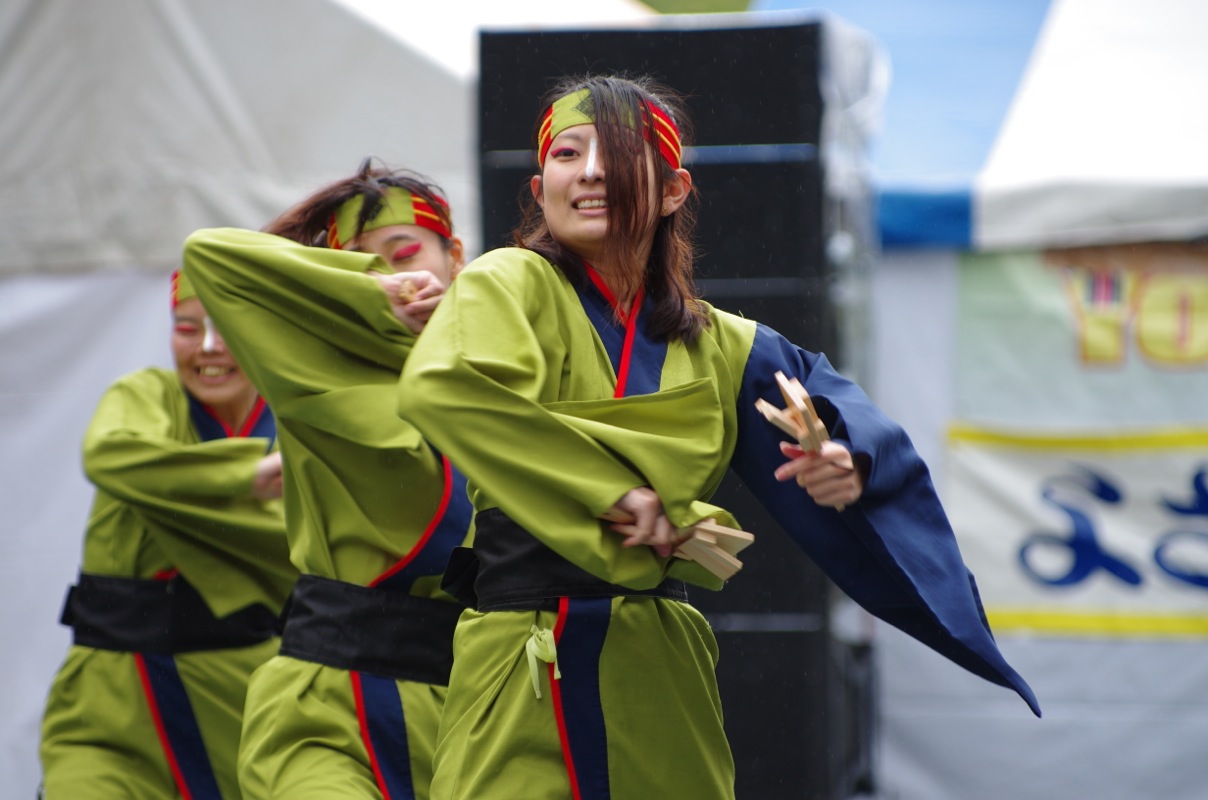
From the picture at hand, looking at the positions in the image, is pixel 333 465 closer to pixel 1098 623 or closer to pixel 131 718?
pixel 131 718

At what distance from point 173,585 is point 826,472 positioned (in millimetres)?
2240

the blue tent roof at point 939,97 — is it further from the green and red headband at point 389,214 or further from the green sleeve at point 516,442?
the green sleeve at point 516,442

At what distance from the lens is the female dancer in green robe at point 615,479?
2.25m

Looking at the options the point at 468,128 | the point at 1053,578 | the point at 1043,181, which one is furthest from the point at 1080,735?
the point at 468,128

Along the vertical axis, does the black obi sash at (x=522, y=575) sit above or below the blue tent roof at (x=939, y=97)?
below

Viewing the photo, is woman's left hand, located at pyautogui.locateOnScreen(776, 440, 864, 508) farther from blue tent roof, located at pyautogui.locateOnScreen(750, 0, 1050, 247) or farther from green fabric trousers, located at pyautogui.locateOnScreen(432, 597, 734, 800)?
blue tent roof, located at pyautogui.locateOnScreen(750, 0, 1050, 247)

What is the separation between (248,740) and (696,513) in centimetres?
122

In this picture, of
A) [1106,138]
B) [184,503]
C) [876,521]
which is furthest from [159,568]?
[1106,138]

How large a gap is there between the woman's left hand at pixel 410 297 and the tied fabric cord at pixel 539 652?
0.80 m

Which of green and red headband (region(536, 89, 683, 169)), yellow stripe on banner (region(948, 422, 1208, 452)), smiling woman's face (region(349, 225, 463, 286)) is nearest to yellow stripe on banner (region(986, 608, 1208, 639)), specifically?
yellow stripe on banner (region(948, 422, 1208, 452))

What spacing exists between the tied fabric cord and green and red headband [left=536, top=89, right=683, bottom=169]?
0.80m

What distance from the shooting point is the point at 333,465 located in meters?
3.01

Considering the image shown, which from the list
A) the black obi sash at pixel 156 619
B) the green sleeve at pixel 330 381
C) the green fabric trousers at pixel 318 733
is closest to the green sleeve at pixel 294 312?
the green sleeve at pixel 330 381

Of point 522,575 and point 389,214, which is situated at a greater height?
point 389,214
